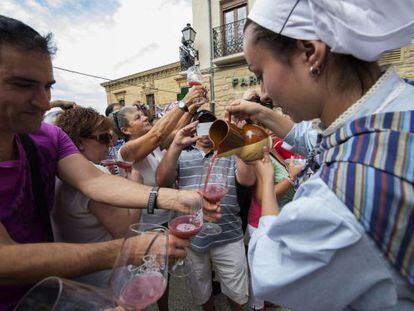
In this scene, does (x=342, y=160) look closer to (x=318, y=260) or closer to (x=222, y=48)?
(x=318, y=260)

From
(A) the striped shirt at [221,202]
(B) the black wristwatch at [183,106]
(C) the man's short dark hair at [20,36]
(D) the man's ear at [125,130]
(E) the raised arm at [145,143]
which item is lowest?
(A) the striped shirt at [221,202]

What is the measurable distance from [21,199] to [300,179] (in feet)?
4.57

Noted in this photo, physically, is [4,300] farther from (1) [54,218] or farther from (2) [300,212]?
(2) [300,212]

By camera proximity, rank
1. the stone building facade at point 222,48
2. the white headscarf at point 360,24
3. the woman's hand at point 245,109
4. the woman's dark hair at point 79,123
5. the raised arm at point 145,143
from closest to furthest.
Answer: the white headscarf at point 360,24 < the woman's hand at point 245,109 < the woman's dark hair at point 79,123 < the raised arm at point 145,143 < the stone building facade at point 222,48

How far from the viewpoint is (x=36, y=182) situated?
1.41 meters

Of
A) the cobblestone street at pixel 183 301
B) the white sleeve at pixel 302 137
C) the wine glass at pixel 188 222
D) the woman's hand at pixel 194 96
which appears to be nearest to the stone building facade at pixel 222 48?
the woman's hand at pixel 194 96

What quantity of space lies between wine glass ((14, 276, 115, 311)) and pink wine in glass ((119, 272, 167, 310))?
0.10 metres

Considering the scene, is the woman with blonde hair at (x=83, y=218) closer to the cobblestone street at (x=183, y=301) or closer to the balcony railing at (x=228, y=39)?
the cobblestone street at (x=183, y=301)

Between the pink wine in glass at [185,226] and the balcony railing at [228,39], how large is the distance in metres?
10.8

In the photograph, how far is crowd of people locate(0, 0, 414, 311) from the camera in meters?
0.67

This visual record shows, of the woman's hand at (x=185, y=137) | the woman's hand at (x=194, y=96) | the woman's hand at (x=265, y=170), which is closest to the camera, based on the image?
the woman's hand at (x=265, y=170)

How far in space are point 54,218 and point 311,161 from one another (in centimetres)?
167

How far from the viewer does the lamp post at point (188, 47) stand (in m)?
9.81

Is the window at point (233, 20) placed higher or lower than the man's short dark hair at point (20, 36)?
higher
